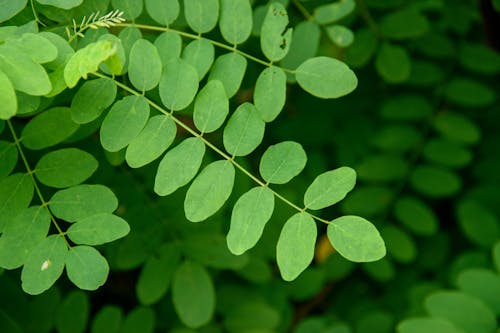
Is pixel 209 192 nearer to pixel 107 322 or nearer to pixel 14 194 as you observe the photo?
pixel 14 194

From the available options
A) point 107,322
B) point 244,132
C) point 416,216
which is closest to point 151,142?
point 244,132

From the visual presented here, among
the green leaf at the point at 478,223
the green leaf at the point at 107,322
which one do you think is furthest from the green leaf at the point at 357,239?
the green leaf at the point at 478,223

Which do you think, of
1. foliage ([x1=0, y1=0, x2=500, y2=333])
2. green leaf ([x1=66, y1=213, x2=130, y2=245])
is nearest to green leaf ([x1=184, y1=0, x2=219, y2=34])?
foliage ([x1=0, y1=0, x2=500, y2=333])

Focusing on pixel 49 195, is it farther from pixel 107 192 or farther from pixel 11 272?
pixel 11 272

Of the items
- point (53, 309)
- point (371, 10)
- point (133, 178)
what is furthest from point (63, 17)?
point (371, 10)

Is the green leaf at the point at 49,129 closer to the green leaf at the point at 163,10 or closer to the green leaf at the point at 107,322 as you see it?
the green leaf at the point at 163,10

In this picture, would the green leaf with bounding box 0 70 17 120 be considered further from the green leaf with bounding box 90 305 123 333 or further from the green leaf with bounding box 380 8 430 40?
the green leaf with bounding box 380 8 430 40
